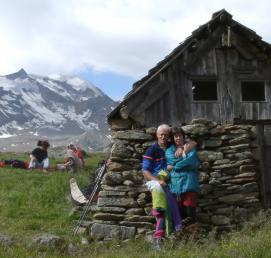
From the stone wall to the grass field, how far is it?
794 millimetres

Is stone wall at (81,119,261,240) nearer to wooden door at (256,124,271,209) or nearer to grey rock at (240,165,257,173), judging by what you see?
grey rock at (240,165,257,173)

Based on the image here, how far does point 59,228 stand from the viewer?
11586mm

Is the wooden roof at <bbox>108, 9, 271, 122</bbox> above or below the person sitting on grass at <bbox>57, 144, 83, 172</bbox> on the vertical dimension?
above

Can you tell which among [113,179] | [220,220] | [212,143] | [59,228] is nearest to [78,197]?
[59,228]

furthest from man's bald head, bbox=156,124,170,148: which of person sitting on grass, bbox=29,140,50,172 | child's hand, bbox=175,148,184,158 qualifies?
person sitting on grass, bbox=29,140,50,172

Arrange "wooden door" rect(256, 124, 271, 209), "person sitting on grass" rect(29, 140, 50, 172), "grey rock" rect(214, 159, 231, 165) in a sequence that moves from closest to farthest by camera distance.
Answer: "grey rock" rect(214, 159, 231, 165) < "wooden door" rect(256, 124, 271, 209) < "person sitting on grass" rect(29, 140, 50, 172)

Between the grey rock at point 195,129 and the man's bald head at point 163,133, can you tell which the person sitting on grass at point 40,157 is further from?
the man's bald head at point 163,133

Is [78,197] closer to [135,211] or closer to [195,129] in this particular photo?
[135,211]

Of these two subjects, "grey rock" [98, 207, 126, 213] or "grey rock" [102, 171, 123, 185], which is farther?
"grey rock" [102, 171, 123, 185]

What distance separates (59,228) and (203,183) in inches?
127

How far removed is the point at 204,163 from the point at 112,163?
1980 millimetres

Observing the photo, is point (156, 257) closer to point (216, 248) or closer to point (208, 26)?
point (216, 248)

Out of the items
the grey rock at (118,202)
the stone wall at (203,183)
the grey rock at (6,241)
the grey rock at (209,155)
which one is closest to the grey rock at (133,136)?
the stone wall at (203,183)

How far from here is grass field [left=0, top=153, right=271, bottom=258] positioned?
6905mm
